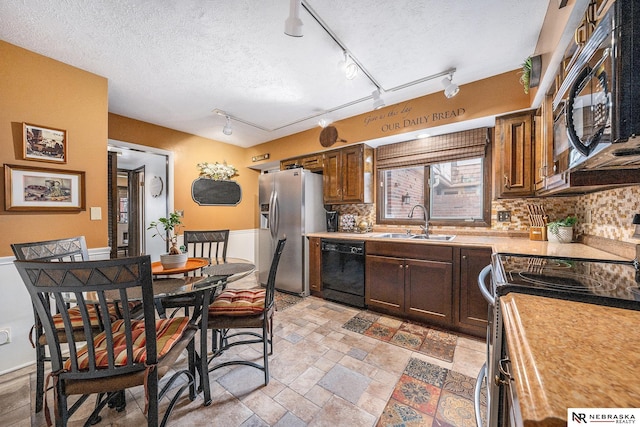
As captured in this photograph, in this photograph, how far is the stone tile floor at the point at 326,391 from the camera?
139 cm

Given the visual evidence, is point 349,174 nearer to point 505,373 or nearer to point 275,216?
point 275,216

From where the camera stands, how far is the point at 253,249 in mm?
4641

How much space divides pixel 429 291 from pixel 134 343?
2.39 m

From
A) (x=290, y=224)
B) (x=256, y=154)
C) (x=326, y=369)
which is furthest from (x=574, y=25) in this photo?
(x=256, y=154)

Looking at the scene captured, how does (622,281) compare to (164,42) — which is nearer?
(622,281)

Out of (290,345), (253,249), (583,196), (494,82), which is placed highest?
(494,82)

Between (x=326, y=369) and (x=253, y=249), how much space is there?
3.16m

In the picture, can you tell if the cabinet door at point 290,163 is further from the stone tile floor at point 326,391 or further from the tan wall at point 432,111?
the stone tile floor at point 326,391

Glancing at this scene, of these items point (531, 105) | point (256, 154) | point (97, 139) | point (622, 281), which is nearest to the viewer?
point (622, 281)

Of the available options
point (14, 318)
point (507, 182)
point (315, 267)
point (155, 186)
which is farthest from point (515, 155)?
point (155, 186)

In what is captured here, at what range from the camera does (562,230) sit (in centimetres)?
205

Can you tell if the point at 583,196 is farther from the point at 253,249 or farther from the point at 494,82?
the point at 253,249

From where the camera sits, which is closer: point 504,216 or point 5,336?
point 5,336

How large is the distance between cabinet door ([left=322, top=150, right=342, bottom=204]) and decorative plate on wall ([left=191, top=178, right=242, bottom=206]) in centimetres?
176
